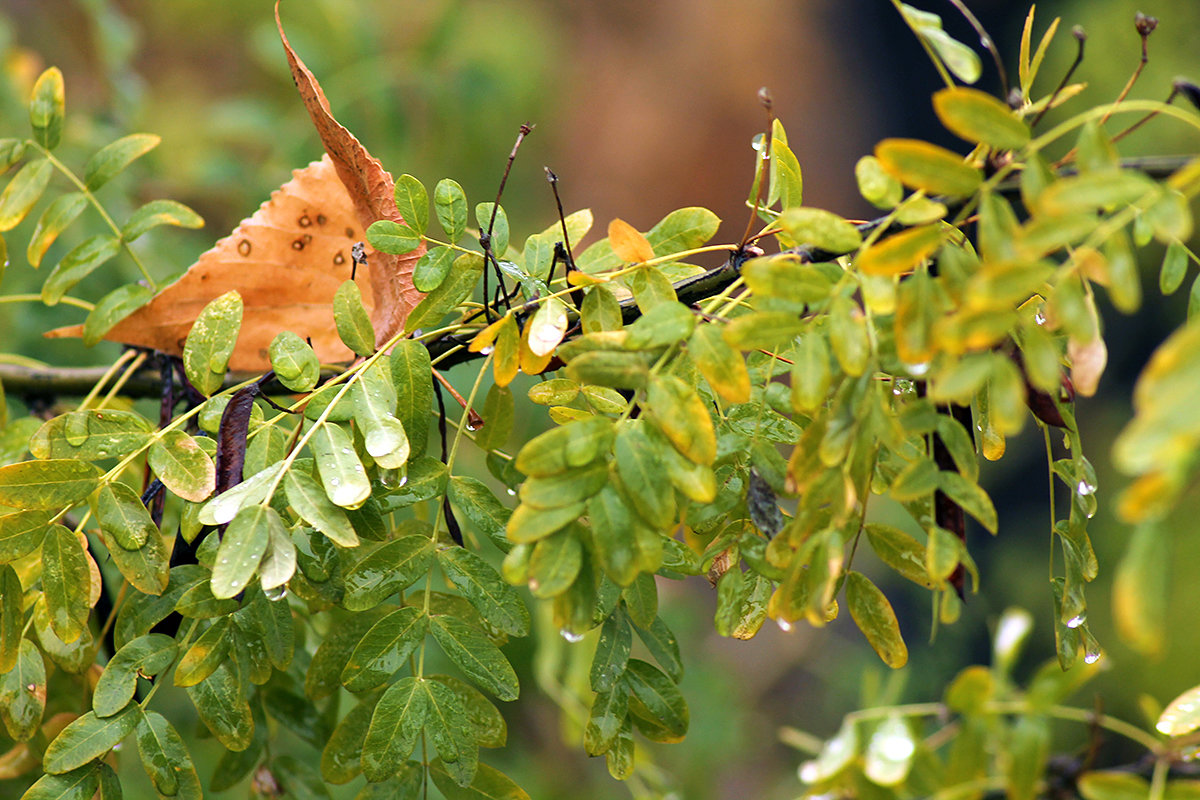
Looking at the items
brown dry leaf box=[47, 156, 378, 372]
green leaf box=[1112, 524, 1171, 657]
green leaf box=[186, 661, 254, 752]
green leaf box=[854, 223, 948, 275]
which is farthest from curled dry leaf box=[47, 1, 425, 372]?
green leaf box=[1112, 524, 1171, 657]

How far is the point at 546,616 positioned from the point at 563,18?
2908mm

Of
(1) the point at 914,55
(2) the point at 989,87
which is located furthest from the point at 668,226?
(1) the point at 914,55

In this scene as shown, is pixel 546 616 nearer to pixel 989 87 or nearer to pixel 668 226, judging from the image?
pixel 668 226

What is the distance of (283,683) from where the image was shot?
587 millimetres

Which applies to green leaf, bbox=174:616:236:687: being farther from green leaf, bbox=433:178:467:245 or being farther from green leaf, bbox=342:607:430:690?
green leaf, bbox=433:178:467:245

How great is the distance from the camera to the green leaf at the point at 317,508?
15.5 inches

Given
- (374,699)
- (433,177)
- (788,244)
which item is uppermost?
(788,244)

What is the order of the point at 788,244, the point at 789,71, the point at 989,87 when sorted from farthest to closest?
the point at 789,71 → the point at 989,87 → the point at 788,244

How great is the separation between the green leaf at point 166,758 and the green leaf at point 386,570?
0.39 ft

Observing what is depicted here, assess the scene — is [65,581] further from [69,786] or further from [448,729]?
[448,729]

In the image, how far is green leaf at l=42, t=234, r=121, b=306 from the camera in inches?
23.2

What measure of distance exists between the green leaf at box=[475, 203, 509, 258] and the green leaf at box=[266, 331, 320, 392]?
0.37 feet

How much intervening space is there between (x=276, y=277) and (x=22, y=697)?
10.8 inches

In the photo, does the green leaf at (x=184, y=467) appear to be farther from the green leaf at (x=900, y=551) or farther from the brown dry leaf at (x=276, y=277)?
the green leaf at (x=900, y=551)
